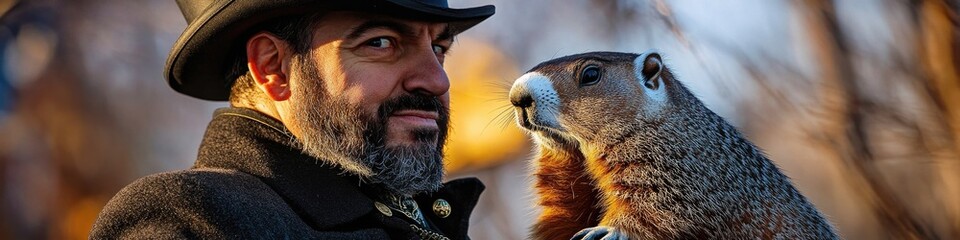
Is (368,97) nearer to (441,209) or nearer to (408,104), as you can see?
(408,104)

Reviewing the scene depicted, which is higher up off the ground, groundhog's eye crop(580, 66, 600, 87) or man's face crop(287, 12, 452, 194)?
groundhog's eye crop(580, 66, 600, 87)

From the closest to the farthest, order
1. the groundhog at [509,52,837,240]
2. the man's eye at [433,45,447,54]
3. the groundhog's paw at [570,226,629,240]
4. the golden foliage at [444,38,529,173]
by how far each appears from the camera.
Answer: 1. the groundhog's paw at [570,226,629,240]
2. the groundhog at [509,52,837,240]
3. the man's eye at [433,45,447,54]
4. the golden foliage at [444,38,529,173]

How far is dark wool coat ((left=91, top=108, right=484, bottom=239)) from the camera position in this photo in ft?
6.86

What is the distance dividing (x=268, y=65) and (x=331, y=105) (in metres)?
0.21

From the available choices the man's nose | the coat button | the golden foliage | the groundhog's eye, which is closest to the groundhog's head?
the groundhog's eye

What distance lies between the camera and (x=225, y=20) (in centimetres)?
239

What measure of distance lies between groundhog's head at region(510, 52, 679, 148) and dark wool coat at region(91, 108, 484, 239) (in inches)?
16.9

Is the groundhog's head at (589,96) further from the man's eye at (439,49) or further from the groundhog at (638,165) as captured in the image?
the man's eye at (439,49)

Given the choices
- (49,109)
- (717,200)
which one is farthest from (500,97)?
(49,109)

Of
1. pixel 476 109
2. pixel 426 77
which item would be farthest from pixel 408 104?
pixel 476 109

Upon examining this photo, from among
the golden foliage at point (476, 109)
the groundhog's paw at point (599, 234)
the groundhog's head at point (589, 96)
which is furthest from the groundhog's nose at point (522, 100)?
the golden foliage at point (476, 109)

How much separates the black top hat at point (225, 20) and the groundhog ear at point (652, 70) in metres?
0.45

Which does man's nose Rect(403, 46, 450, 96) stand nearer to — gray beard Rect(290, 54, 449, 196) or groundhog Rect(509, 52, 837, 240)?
gray beard Rect(290, 54, 449, 196)

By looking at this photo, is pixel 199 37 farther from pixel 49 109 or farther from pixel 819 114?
pixel 49 109
